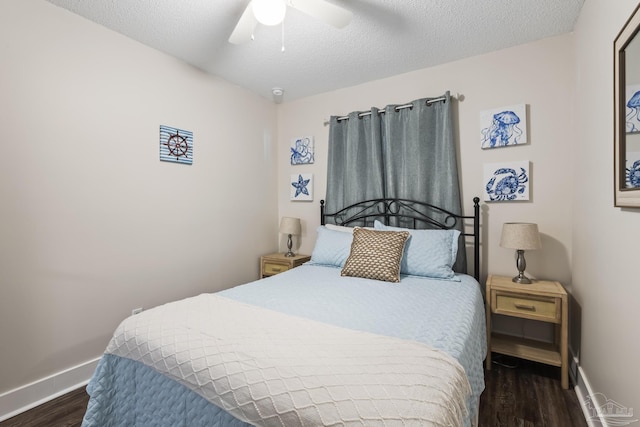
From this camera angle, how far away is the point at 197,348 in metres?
1.12

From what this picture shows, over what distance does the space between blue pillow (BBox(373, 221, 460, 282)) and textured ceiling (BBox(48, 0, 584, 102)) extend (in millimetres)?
1500

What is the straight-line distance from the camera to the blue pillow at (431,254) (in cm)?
221

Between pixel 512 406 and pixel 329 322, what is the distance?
4.24 feet

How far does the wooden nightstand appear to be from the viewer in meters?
→ 1.93

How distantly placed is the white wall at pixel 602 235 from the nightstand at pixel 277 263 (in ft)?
7.56

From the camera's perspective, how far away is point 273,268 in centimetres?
322

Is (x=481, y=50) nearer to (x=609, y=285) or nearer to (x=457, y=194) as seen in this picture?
(x=457, y=194)

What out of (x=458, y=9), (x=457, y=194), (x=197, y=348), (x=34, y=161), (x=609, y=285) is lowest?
(x=197, y=348)

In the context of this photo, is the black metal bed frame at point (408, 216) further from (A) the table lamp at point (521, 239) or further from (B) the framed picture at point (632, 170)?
(B) the framed picture at point (632, 170)

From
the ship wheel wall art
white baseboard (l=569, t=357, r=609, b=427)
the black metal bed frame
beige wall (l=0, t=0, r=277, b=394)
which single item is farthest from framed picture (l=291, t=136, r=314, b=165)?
white baseboard (l=569, t=357, r=609, b=427)

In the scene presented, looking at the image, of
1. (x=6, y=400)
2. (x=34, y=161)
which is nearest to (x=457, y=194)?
(x=34, y=161)

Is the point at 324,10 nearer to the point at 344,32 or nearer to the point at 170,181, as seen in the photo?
the point at 344,32

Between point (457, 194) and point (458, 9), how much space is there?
1.35 m

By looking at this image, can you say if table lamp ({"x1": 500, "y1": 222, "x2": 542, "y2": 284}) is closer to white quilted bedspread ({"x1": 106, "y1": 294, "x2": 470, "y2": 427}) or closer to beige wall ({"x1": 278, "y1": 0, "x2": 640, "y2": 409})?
beige wall ({"x1": 278, "y1": 0, "x2": 640, "y2": 409})
